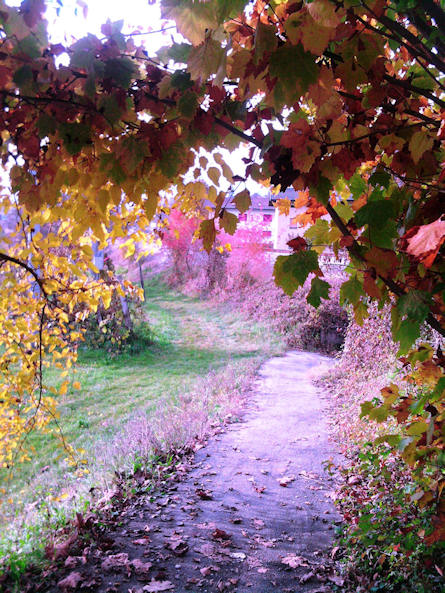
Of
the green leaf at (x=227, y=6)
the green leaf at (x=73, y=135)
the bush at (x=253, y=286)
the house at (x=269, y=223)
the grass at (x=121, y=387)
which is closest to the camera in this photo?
the green leaf at (x=227, y=6)

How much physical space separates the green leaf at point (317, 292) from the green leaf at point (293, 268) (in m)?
0.06

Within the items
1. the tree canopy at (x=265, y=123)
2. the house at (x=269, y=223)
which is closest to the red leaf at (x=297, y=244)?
the tree canopy at (x=265, y=123)

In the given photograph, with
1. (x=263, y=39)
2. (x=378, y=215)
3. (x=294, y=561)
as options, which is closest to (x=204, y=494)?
(x=294, y=561)

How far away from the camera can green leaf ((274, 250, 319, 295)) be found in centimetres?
132

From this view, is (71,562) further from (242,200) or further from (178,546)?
(242,200)

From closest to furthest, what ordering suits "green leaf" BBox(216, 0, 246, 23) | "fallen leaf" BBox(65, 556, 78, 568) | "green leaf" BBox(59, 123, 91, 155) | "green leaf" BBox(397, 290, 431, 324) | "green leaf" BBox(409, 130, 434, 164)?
1. "green leaf" BBox(216, 0, 246, 23)
2. "green leaf" BBox(397, 290, 431, 324)
3. "green leaf" BBox(409, 130, 434, 164)
4. "green leaf" BBox(59, 123, 91, 155)
5. "fallen leaf" BBox(65, 556, 78, 568)

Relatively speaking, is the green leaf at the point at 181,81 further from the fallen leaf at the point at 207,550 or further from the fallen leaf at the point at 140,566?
the fallen leaf at the point at 207,550

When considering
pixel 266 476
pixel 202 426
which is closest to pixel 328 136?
pixel 266 476

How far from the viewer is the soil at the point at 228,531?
114 inches

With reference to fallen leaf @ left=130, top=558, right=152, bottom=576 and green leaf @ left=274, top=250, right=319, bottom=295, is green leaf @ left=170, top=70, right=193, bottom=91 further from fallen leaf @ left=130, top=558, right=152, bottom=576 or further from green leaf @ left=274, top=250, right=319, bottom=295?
fallen leaf @ left=130, top=558, right=152, bottom=576

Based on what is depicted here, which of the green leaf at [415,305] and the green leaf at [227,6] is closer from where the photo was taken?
the green leaf at [227,6]

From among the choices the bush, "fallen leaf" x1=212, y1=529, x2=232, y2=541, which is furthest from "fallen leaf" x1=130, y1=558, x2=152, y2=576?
the bush

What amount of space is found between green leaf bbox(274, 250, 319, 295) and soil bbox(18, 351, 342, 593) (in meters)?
2.42

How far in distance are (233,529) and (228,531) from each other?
0.18 ft
